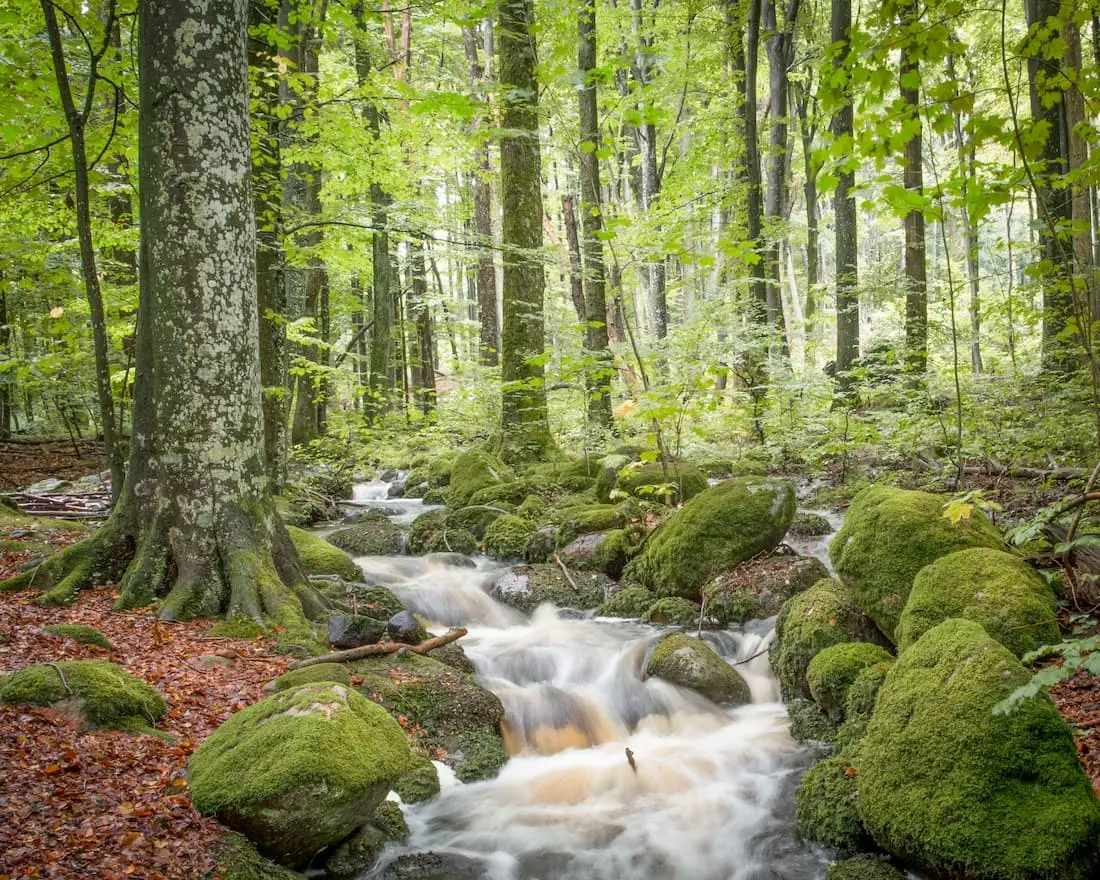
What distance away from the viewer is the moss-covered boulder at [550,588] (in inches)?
307

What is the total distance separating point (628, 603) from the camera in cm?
748

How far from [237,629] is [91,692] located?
1.44 metres

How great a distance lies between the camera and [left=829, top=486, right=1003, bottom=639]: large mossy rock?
17.1ft

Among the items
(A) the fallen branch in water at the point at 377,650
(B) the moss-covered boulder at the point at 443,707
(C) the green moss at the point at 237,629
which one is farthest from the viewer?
(C) the green moss at the point at 237,629

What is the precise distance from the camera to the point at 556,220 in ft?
105

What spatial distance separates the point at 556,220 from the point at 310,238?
18.6 metres

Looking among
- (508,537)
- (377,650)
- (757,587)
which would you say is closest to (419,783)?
(377,650)

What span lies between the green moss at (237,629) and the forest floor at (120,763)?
3.2 inches

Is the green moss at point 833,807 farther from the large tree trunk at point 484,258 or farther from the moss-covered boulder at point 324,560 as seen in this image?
the large tree trunk at point 484,258

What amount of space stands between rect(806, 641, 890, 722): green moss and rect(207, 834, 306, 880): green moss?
358 centimetres

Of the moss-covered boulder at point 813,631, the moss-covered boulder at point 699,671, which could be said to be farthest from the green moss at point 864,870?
Result: the moss-covered boulder at point 699,671

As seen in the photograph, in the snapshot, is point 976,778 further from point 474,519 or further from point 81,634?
point 474,519

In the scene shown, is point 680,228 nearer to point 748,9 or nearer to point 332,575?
point 332,575

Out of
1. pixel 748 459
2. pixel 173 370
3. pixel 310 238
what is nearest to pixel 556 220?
pixel 310 238
